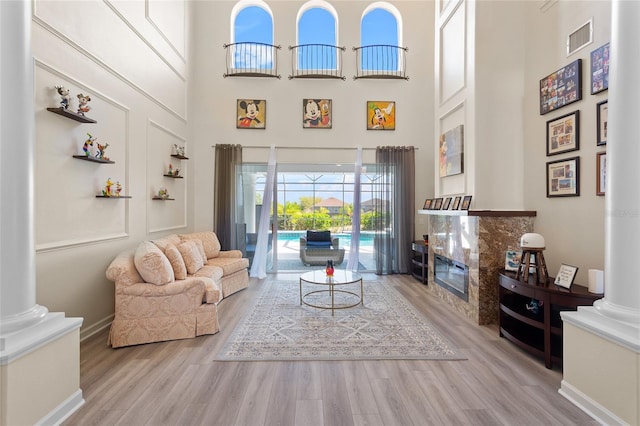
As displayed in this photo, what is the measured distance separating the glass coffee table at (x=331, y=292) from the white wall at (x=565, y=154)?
89.7 inches

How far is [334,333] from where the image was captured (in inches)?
121

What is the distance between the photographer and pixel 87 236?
3.02 metres

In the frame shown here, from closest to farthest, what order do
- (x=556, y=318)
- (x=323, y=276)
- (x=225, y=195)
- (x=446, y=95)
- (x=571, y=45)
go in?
(x=556, y=318)
(x=571, y=45)
(x=323, y=276)
(x=446, y=95)
(x=225, y=195)

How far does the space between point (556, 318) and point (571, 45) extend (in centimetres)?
A: 273

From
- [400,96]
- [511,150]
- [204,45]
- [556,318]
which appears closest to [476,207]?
[511,150]

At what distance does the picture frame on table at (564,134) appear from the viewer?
280 cm

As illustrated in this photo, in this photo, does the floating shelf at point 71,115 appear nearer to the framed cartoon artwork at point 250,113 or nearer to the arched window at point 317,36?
the framed cartoon artwork at point 250,113

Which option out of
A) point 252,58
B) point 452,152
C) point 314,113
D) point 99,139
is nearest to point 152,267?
point 99,139

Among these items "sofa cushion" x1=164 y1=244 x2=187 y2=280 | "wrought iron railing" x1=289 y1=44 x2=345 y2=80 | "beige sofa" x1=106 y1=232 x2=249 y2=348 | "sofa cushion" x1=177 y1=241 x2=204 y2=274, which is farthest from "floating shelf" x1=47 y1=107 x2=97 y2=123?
"wrought iron railing" x1=289 y1=44 x2=345 y2=80

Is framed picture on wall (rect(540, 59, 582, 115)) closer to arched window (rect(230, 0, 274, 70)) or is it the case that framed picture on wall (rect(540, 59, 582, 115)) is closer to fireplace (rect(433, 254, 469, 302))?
fireplace (rect(433, 254, 469, 302))

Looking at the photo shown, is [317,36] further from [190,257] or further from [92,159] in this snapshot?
[190,257]

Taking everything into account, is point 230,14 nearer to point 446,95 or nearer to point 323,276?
point 446,95

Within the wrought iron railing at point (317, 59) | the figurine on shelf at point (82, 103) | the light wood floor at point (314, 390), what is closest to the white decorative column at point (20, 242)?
the light wood floor at point (314, 390)

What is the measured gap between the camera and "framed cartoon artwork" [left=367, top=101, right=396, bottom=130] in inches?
233
